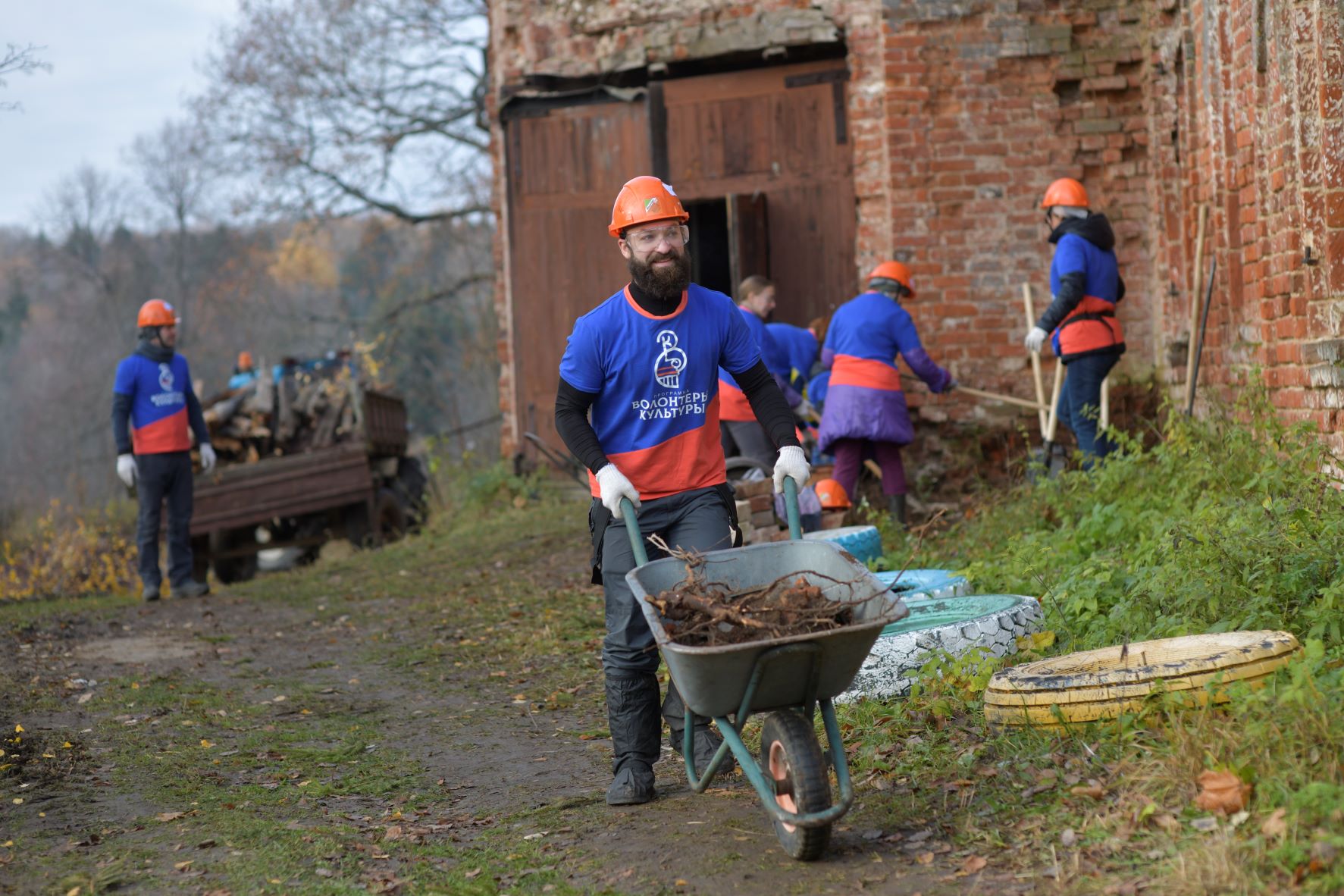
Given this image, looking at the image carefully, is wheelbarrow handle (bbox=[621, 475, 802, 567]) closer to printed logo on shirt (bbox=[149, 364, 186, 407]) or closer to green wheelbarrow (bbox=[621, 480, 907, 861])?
green wheelbarrow (bbox=[621, 480, 907, 861])

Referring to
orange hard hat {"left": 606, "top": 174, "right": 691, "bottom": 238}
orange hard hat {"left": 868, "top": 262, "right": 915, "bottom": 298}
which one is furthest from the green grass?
orange hard hat {"left": 868, "top": 262, "right": 915, "bottom": 298}

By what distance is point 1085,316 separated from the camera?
8.04m

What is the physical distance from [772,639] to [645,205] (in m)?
1.64

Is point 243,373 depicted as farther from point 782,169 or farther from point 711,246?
point 782,169

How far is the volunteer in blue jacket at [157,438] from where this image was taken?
32.7 feet

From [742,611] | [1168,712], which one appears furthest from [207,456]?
[1168,712]

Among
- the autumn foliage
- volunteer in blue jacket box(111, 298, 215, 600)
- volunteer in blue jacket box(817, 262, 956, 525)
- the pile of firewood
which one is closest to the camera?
volunteer in blue jacket box(817, 262, 956, 525)

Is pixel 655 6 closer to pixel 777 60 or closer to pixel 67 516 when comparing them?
pixel 777 60

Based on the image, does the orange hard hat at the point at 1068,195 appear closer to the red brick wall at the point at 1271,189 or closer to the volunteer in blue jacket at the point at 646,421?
the red brick wall at the point at 1271,189

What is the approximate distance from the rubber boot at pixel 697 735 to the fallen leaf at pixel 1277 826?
1770 mm

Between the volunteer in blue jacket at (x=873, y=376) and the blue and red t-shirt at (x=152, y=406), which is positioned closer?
the volunteer in blue jacket at (x=873, y=376)

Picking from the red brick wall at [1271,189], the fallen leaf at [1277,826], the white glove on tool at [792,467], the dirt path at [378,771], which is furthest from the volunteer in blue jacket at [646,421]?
the red brick wall at [1271,189]

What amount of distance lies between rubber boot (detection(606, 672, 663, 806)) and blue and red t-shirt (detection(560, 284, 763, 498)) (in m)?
0.63

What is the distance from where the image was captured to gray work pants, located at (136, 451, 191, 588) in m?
10.0
